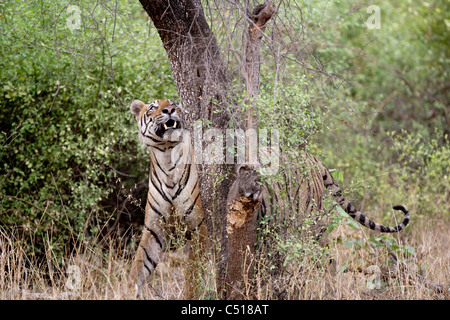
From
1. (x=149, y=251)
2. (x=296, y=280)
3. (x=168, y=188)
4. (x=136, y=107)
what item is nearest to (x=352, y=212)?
(x=296, y=280)

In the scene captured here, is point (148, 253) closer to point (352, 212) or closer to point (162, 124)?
point (162, 124)

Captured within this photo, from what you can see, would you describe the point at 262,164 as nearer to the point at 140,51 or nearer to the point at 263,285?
the point at 263,285

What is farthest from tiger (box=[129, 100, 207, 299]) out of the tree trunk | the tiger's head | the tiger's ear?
the tree trunk

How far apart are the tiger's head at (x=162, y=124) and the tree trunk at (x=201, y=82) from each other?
1.07 ft

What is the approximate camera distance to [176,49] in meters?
4.11

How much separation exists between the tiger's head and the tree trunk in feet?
1.07

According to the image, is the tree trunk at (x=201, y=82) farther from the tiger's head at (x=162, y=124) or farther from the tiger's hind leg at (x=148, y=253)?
the tiger's hind leg at (x=148, y=253)

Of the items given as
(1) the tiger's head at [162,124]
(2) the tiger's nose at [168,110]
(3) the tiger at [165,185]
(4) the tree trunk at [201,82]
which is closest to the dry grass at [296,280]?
(3) the tiger at [165,185]

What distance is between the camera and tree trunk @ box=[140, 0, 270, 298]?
3.92 meters
